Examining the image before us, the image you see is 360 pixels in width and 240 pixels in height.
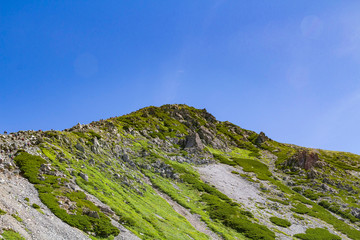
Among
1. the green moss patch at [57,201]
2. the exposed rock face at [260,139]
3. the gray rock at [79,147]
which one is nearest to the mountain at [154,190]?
the gray rock at [79,147]

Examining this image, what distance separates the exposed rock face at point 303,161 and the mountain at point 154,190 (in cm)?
37

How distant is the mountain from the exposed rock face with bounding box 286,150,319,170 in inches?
14.4

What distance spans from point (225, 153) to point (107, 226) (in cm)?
7778

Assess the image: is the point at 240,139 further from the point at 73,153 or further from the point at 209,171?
the point at 73,153

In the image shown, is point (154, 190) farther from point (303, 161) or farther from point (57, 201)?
point (303, 161)

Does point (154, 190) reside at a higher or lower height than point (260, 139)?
lower

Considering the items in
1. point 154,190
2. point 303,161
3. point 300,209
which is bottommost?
point 154,190

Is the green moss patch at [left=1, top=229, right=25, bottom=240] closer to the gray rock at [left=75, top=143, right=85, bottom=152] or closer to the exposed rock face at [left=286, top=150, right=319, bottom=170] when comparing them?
the gray rock at [left=75, top=143, right=85, bottom=152]

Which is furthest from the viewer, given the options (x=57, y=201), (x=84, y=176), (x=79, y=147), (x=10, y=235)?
(x=79, y=147)

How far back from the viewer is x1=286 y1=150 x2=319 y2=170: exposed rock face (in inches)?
3713

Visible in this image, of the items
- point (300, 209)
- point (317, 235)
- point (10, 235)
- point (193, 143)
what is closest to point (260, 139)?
point (193, 143)

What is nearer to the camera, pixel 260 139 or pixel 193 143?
pixel 193 143

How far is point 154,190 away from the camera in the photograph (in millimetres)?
48469

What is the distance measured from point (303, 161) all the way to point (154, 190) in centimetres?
7130
